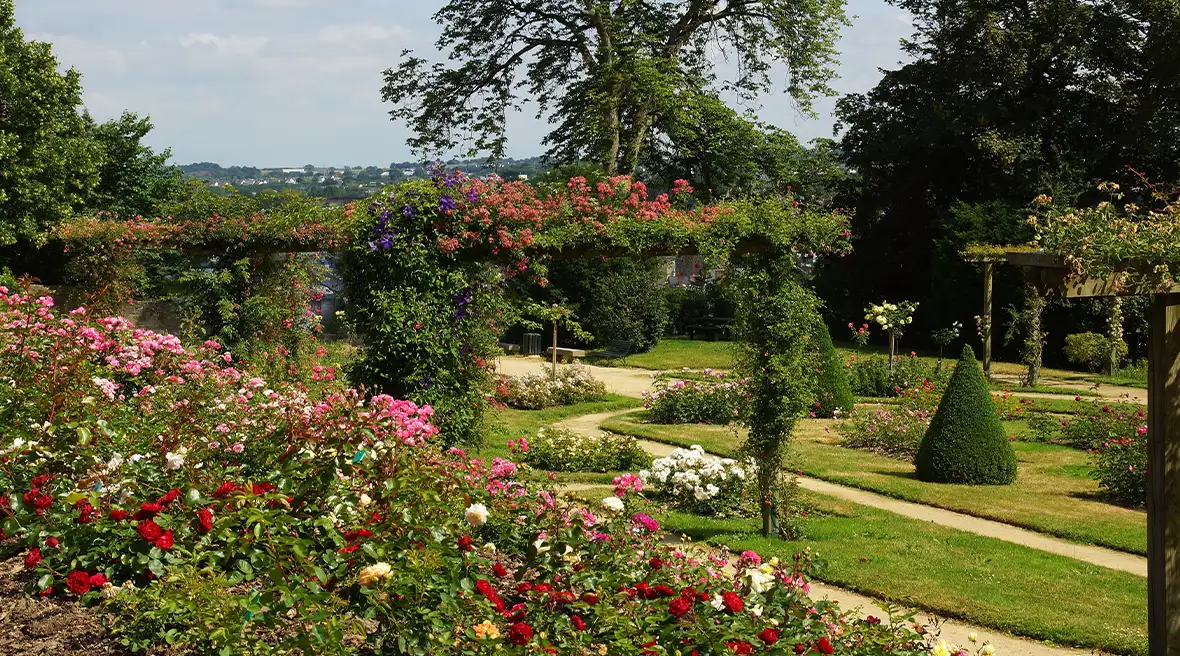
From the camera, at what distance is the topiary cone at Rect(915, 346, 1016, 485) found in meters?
10.0

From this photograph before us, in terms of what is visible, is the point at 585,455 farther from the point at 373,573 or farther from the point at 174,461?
the point at 373,573

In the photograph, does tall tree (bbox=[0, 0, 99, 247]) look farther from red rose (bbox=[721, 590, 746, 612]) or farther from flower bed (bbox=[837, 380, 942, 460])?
red rose (bbox=[721, 590, 746, 612])

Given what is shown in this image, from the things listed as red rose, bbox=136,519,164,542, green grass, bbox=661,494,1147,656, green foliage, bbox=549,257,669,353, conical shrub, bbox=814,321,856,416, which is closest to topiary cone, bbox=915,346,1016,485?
green grass, bbox=661,494,1147,656

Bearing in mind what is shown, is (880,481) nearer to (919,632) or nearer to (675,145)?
(919,632)

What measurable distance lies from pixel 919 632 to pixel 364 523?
193 centimetres

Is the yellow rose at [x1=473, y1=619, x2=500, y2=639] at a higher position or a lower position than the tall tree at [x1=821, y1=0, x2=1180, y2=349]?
lower

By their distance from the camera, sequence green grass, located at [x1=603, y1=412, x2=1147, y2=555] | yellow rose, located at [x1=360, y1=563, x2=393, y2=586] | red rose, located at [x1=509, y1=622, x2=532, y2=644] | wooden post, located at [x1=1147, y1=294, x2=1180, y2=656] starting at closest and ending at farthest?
red rose, located at [x1=509, y1=622, x2=532, y2=644] < yellow rose, located at [x1=360, y1=563, x2=393, y2=586] < wooden post, located at [x1=1147, y1=294, x2=1180, y2=656] < green grass, located at [x1=603, y1=412, x2=1147, y2=555]

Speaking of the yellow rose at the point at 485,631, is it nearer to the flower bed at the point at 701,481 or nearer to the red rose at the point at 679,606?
the red rose at the point at 679,606

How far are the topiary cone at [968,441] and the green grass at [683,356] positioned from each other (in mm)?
10426

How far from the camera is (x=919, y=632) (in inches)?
145

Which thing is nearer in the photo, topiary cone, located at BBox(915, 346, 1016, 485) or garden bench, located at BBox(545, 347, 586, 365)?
topiary cone, located at BBox(915, 346, 1016, 485)

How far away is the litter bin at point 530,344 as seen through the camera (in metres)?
23.6

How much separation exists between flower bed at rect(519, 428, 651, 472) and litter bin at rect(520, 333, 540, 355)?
495 inches

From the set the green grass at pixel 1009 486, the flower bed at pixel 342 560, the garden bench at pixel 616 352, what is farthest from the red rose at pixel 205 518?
the garden bench at pixel 616 352
